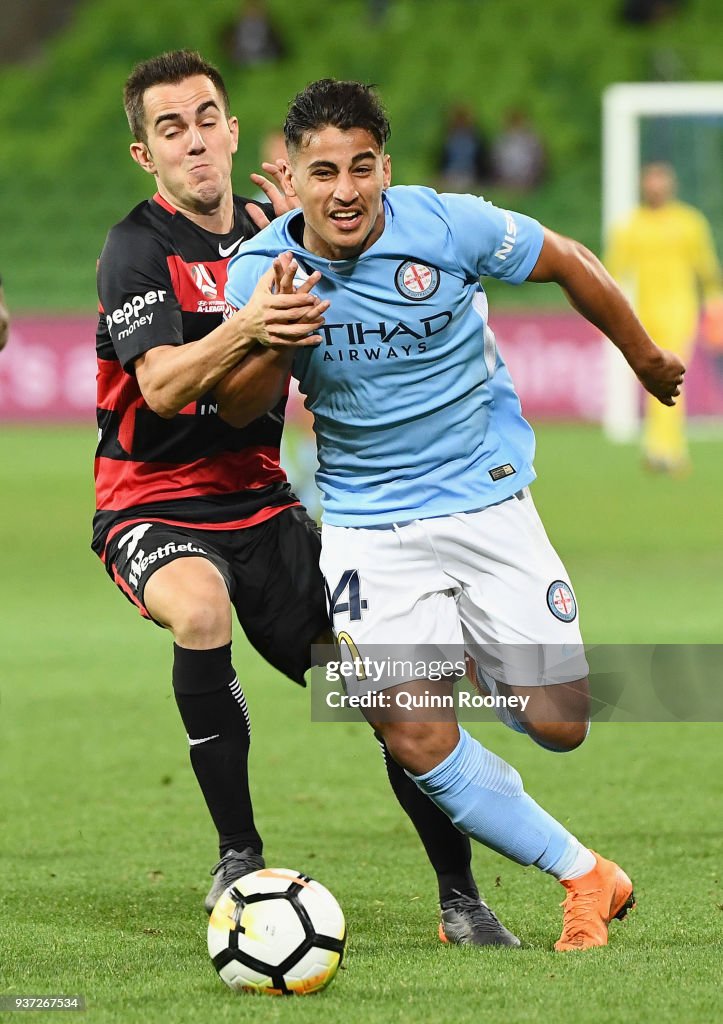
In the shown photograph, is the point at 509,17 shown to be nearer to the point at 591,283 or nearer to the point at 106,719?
the point at 106,719

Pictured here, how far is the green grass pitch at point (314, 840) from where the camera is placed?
349 cm

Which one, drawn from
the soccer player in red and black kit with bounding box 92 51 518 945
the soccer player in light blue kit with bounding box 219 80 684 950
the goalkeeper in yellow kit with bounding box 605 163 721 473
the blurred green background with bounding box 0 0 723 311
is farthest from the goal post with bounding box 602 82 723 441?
the soccer player in light blue kit with bounding box 219 80 684 950

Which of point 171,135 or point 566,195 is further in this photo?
point 566,195

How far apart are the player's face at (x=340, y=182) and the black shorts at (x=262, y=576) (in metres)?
0.97

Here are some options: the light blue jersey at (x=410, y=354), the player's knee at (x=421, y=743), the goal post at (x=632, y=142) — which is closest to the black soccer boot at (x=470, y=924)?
the player's knee at (x=421, y=743)

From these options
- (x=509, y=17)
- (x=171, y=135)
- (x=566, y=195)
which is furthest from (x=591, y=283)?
(x=509, y=17)

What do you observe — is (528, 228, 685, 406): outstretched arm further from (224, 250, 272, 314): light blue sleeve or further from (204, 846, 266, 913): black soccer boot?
(204, 846, 266, 913): black soccer boot

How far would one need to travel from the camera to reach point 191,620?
421 centimetres

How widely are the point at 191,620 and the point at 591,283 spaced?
1303 millimetres

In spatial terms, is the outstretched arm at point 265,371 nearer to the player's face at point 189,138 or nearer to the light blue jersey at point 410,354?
the light blue jersey at point 410,354

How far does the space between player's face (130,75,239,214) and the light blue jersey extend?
55 centimetres

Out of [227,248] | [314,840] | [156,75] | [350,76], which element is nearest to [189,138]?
[156,75]

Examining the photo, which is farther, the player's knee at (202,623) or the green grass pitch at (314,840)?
the player's knee at (202,623)

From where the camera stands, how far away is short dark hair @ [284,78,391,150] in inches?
153
